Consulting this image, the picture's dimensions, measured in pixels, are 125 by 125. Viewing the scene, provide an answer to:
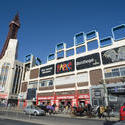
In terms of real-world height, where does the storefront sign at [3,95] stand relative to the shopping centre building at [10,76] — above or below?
below

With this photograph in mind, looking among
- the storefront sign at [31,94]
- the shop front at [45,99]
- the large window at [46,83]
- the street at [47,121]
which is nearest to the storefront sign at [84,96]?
the shop front at [45,99]

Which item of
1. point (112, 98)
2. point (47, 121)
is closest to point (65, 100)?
point (112, 98)

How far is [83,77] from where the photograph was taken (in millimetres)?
31500

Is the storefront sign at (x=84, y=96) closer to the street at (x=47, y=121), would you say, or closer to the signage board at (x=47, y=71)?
the signage board at (x=47, y=71)

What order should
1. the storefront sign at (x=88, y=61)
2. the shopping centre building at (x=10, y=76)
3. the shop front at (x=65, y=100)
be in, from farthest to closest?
the shopping centre building at (x=10, y=76) < the shop front at (x=65, y=100) < the storefront sign at (x=88, y=61)

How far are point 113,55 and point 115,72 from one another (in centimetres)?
393

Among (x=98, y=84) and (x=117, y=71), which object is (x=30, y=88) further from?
(x=117, y=71)

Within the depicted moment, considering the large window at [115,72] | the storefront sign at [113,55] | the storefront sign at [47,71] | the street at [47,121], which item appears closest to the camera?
the street at [47,121]

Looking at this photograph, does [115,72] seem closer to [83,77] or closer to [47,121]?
[83,77]

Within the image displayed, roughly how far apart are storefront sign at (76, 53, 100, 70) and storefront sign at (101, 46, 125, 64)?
5.59 feet

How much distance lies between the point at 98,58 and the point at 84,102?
11.3 metres

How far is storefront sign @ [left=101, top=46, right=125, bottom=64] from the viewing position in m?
26.6

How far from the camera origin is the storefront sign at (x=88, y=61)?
98.8 feet

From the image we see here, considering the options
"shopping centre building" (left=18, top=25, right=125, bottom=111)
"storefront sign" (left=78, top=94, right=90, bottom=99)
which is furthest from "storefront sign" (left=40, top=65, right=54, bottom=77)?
"storefront sign" (left=78, top=94, right=90, bottom=99)
